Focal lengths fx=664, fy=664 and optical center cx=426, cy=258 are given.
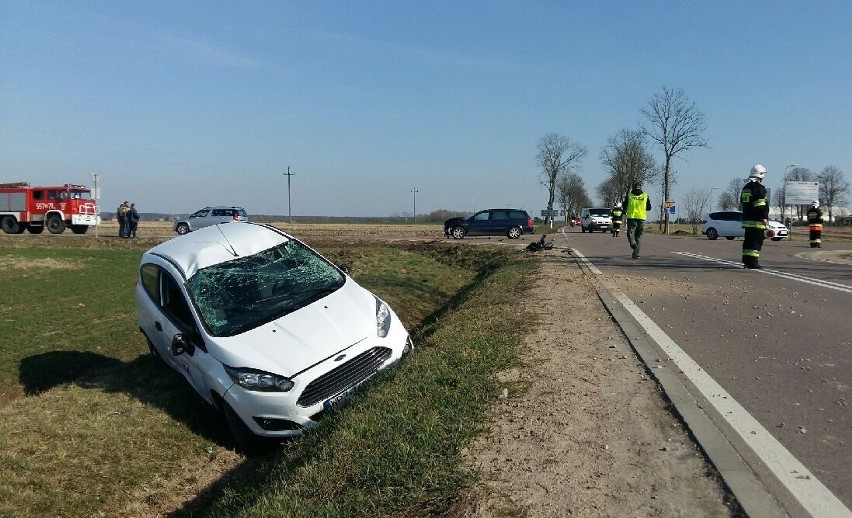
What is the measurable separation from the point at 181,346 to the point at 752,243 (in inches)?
454

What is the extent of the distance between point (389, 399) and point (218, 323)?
2.18m

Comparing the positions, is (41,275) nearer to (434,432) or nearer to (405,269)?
(405,269)

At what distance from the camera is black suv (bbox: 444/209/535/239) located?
35.4 meters

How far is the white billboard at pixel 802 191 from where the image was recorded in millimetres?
40781

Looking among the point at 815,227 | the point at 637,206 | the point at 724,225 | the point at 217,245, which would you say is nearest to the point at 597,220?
the point at 724,225

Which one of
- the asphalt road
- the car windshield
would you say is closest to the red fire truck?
the asphalt road

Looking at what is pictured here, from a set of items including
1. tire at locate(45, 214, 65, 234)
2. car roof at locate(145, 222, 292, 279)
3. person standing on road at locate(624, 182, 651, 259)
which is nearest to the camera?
car roof at locate(145, 222, 292, 279)

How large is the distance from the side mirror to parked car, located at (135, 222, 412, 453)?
0.5 inches

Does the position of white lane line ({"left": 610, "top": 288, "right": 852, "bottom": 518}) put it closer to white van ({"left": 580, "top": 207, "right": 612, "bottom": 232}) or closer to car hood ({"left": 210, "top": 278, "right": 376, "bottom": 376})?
car hood ({"left": 210, "top": 278, "right": 376, "bottom": 376})

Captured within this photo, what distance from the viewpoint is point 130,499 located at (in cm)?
554

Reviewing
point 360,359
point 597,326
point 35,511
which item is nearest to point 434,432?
point 360,359

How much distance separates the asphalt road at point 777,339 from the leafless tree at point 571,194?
2415 inches

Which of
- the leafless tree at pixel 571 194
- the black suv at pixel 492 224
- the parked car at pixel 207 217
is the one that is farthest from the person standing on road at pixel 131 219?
the leafless tree at pixel 571 194

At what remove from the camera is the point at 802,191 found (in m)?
41.0
